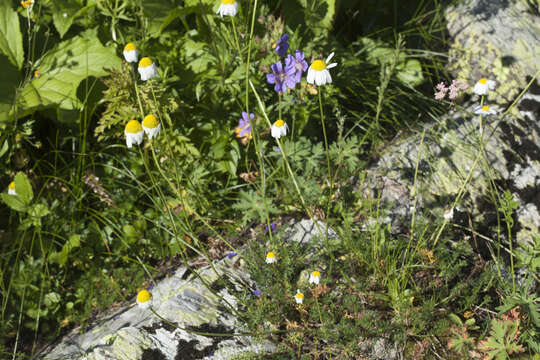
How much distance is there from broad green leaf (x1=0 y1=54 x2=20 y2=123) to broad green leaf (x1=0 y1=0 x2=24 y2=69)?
34mm

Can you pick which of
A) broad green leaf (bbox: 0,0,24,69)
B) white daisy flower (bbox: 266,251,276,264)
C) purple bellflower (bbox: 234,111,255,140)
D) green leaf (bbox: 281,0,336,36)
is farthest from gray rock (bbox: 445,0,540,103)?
broad green leaf (bbox: 0,0,24,69)

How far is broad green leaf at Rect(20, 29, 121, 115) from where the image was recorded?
204cm

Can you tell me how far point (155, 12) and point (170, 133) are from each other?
59cm

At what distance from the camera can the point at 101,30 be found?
221 cm

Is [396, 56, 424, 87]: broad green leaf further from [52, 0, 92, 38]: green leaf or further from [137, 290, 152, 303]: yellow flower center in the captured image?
[137, 290, 152, 303]: yellow flower center

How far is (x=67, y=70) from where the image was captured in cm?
211

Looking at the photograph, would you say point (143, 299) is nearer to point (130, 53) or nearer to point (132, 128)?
point (132, 128)

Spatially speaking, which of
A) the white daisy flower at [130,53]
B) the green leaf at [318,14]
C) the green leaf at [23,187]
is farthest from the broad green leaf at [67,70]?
the green leaf at [318,14]

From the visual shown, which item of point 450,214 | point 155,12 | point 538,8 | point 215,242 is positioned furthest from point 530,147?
point 155,12

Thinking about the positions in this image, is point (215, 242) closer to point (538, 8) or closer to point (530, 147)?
point (530, 147)

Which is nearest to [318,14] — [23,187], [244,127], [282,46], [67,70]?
[282,46]

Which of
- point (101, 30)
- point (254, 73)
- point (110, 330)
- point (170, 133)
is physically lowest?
point (110, 330)

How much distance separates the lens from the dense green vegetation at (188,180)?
5.57 ft

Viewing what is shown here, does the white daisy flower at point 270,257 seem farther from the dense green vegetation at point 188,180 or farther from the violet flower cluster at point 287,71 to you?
the violet flower cluster at point 287,71
